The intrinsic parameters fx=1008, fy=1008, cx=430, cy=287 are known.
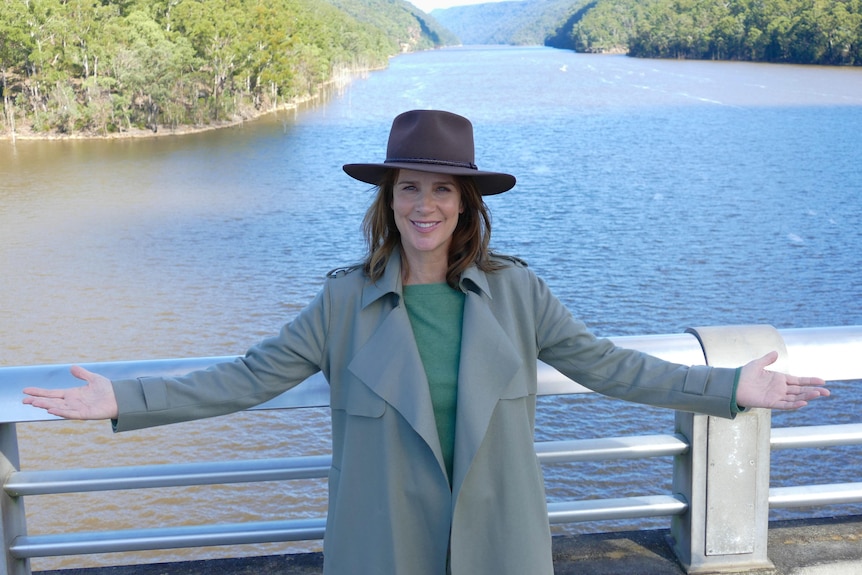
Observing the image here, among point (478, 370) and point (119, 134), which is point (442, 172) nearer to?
point (478, 370)

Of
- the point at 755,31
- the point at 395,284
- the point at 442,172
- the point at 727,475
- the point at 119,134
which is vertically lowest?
the point at 119,134

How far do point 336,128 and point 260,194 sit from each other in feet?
50.5

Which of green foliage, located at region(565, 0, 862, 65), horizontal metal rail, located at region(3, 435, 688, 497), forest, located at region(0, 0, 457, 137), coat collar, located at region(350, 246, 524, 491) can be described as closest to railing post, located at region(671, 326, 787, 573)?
horizontal metal rail, located at region(3, 435, 688, 497)

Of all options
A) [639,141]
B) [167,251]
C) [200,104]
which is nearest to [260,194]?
[167,251]

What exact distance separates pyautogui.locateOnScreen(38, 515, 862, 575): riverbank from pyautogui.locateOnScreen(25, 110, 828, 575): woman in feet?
2.07

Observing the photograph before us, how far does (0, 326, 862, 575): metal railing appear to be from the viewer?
2377mm

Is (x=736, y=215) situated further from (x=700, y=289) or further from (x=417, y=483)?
(x=417, y=483)

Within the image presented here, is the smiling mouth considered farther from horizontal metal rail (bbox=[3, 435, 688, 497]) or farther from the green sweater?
horizontal metal rail (bbox=[3, 435, 688, 497])

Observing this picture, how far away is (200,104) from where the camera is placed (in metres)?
44.0

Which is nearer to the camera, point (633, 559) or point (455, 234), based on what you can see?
point (455, 234)

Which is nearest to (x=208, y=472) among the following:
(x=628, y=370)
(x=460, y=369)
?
(x=460, y=369)

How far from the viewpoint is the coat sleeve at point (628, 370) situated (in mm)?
2098

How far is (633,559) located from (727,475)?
35cm

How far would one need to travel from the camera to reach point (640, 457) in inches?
98.0
